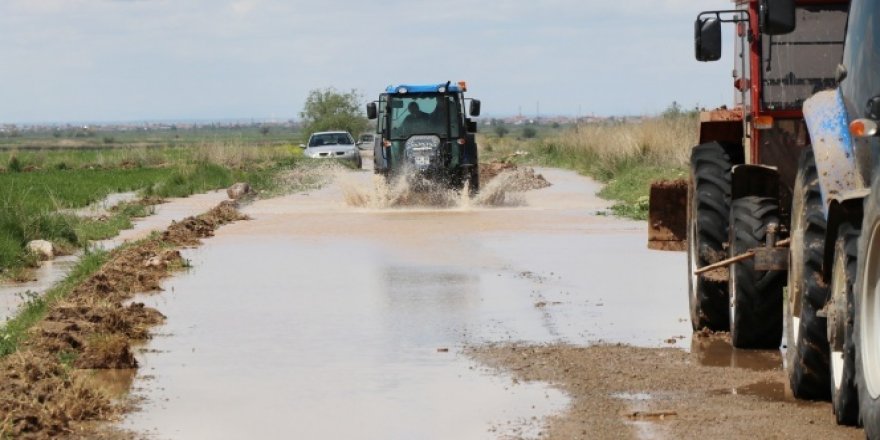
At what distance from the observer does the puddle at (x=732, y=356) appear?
1096 cm

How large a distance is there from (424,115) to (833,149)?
898 inches

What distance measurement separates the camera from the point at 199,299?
15406 mm

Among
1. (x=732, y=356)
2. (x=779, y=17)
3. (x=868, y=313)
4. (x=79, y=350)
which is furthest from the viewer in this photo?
(x=79, y=350)

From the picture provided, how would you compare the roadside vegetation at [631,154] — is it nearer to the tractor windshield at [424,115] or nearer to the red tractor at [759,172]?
the tractor windshield at [424,115]

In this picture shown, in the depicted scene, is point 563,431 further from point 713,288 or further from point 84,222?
point 84,222

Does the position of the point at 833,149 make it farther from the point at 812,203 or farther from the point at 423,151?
the point at 423,151

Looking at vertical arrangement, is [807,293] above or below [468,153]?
above

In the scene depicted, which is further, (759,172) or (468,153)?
(468,153)

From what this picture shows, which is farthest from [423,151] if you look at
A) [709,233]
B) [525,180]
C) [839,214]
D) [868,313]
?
[868,313]

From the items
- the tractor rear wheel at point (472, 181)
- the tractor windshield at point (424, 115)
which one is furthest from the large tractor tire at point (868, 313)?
the tractor windshield at point (424, 115)

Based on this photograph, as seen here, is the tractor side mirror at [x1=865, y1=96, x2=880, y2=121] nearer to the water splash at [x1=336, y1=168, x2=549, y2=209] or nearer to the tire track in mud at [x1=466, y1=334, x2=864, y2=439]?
the tire track in mud at [x1=466, y1=334, x2=864, y2=439]

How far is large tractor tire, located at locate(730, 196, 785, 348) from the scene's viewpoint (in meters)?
10.9

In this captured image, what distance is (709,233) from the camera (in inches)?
468

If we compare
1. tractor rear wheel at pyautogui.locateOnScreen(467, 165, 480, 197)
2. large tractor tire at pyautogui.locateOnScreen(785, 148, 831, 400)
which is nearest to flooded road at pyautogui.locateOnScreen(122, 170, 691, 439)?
large tractor tire at pyautogui.locateOnScreen(785, 148, 831, 400)
